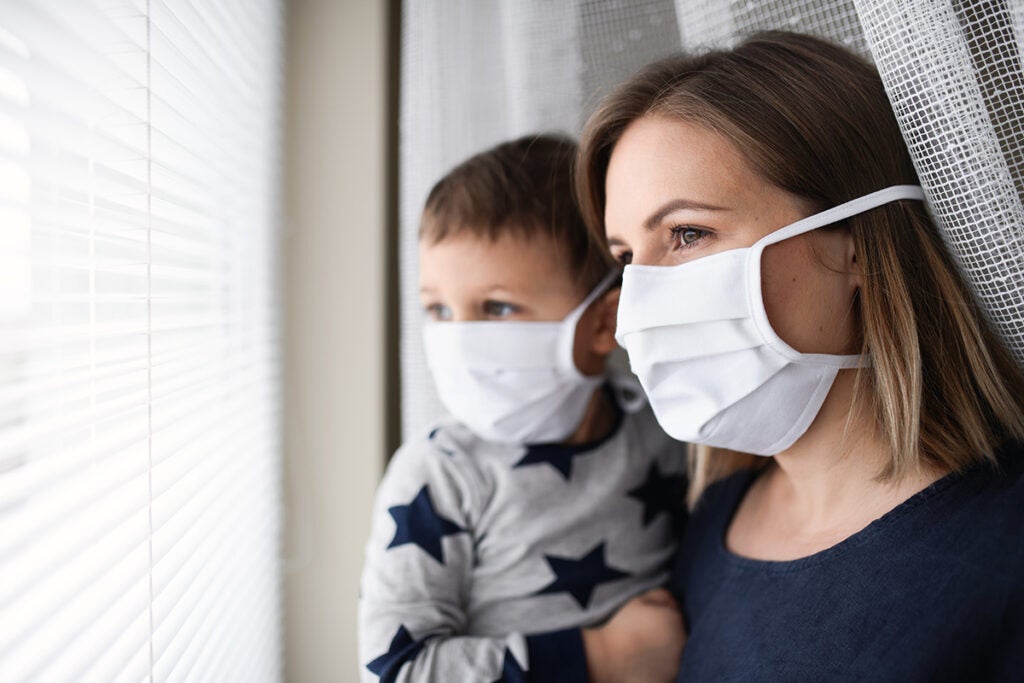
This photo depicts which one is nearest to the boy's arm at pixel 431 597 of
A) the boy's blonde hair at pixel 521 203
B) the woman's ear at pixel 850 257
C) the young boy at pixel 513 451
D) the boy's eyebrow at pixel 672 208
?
the young boy at pixel 513 451

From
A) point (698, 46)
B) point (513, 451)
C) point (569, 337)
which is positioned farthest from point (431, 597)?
point (698, 46)

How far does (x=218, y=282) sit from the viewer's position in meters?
1.12

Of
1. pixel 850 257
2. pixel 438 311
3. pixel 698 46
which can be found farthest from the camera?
pixel 438 311

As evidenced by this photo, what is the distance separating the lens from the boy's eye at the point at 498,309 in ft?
3.33

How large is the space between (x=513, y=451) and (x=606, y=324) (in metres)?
0.26

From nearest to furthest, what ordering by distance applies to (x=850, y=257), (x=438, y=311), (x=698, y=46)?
(x=850, y=257) < (x=698, y=46) < (x=438, y=311)

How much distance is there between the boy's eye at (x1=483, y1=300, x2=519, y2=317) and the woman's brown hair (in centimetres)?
39

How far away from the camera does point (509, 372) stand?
101 centimetres

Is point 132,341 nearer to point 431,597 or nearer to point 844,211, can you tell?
point 431,597

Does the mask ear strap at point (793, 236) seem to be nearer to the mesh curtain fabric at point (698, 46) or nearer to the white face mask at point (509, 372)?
the mesh curtain fabric at point (698, 46)

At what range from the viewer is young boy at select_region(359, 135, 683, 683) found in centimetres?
96

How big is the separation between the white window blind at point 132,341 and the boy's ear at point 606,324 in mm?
615

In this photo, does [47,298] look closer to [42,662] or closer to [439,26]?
[42,662]

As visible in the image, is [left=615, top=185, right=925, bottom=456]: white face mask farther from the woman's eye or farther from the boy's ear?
the boy's ear
